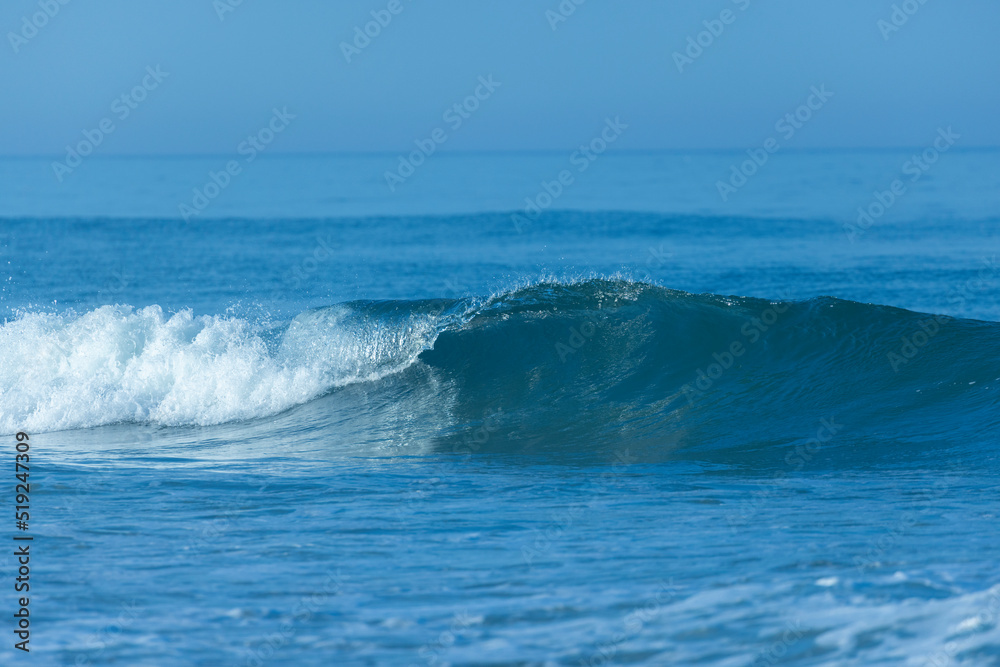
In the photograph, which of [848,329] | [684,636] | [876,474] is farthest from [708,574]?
[848,329]

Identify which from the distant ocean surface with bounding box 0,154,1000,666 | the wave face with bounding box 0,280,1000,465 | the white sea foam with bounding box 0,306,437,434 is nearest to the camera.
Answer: the distant ocean surface with bounding box 0,154,1000,666

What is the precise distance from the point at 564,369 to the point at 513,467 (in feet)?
11.6

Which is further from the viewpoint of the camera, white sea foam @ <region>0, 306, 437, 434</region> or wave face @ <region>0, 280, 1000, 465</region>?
white sea foam @ <region>0, 306, 437, 434</region>

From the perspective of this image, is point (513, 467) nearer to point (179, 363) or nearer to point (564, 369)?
point (564, 369)

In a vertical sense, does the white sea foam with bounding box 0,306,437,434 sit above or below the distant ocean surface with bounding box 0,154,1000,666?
above

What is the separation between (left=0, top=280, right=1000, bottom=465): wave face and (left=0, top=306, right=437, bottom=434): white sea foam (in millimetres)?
26

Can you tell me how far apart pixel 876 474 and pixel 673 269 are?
48.9ft

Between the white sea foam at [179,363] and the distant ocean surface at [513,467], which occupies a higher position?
the white sea foam at [179,363]

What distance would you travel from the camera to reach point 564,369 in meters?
11.1

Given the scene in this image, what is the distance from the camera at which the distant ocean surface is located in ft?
13.8

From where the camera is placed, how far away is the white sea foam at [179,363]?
33.4 ft

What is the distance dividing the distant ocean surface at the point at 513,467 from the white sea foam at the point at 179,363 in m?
0.04

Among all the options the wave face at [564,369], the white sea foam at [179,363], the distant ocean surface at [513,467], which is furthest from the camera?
the white sea foam at [179,363]

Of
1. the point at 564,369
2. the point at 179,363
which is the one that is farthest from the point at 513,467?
the point at 179,363
